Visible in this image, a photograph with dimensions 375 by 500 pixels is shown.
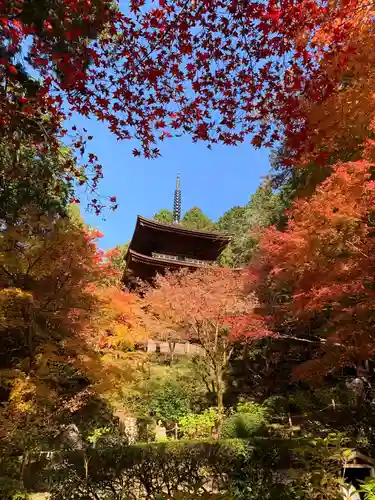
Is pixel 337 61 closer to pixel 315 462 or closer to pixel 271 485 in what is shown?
pixel 315 462

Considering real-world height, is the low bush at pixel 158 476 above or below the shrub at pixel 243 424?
below

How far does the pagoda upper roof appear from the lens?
21.4 metres

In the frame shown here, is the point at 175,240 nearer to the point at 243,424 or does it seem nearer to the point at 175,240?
the point at 175,240

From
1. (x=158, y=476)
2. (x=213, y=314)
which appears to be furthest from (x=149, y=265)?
(x=158, y=476)

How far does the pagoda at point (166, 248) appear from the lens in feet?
66.9

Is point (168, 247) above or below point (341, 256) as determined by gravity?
above

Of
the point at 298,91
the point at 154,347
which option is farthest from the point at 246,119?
the point at 154,347

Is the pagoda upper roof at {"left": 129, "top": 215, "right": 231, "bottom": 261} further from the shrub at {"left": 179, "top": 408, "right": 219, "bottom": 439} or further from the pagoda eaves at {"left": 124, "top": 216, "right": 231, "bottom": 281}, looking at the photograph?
the shrub at {"left": 179, "top": 408, "right": 219, "bottom": 439}

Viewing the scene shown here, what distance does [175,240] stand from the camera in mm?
22016

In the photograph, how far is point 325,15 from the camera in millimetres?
4066

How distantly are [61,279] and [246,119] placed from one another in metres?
5.00

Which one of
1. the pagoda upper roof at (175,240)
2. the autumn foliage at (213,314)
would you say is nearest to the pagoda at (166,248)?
the pagoda upper roof at (175,240)

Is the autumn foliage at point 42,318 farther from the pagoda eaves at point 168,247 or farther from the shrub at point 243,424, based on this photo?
the pagoda eaves at point 168,247

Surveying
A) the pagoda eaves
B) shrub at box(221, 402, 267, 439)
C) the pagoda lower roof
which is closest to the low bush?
shrub at box(221, 402, 267, 439)
